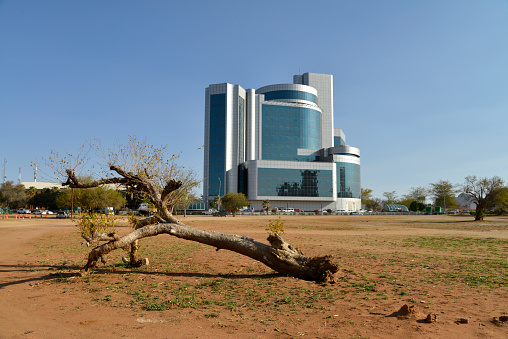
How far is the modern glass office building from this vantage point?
383 feet

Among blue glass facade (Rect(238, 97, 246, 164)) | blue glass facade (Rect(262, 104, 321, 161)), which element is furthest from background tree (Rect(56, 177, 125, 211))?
blue glass facade (Rect(262, 104, 321, 161))

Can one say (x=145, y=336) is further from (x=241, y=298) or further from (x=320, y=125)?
(x=320, y=125)

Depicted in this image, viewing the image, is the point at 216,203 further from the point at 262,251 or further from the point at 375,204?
the point at 262,251

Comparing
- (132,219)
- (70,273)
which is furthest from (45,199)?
(132,219)

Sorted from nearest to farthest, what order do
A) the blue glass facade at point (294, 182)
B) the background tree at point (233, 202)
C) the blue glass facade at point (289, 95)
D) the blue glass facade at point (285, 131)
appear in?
the background tree at point (233, 202), the blue glass facade at point (294, 182), the blue glass facade at point (285, 131), the blue glass facade at point (289, 95)

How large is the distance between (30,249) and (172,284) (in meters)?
11.7

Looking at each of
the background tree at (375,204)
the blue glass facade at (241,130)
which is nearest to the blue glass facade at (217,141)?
the blue glass facade at (241,130)

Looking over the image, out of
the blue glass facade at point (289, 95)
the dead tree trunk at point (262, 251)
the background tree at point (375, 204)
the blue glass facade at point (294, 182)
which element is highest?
the blue glass facade at point (289, 95)

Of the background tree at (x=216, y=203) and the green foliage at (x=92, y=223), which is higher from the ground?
the green foliage at (x=92, y=223)

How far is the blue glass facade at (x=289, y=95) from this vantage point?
130 m

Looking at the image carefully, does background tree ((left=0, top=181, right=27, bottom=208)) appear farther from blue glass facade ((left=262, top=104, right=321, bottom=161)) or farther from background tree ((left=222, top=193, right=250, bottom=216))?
blue glass facade ((left=262, top=104, right=321, bottom=161))

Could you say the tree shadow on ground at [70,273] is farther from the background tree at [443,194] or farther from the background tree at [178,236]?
the background tree at [443,194]

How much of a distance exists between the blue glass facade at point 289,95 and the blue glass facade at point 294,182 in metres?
30.7

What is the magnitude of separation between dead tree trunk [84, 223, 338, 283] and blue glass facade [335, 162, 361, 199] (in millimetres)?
120200
